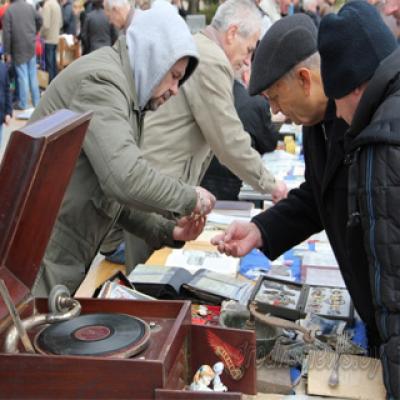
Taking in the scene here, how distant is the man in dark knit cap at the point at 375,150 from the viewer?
1315 millimetres

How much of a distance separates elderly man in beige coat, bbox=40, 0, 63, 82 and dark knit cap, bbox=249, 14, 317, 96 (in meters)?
9.69

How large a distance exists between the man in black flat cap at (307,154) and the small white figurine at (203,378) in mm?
529

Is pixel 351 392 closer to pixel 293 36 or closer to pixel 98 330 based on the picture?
pixel 98 330

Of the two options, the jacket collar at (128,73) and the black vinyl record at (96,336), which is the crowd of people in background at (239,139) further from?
the black vinyl record at (96,336)

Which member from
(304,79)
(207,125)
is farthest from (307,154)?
(207,125)

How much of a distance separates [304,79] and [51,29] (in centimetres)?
1012

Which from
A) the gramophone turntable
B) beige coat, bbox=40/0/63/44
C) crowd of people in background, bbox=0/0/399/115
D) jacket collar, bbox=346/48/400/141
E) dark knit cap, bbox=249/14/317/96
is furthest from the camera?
beige coat, bbox=40/0/63/44

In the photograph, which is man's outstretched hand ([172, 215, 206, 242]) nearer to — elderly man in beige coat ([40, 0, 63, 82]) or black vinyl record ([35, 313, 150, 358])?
black vinyl record ([35, 313, 150, 358])

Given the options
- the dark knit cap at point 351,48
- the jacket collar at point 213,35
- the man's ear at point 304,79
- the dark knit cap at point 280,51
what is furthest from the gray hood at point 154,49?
the jacket collar at point 213,35

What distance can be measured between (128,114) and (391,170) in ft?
3.37

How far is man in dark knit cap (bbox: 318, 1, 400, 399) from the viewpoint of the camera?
132 cm

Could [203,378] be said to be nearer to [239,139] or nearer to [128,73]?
[128,73]

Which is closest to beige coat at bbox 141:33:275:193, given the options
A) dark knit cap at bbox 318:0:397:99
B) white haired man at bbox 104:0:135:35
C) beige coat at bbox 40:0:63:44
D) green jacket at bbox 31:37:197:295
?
green jacket at bbox 31:37:197:295

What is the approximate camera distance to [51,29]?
11312 mm
